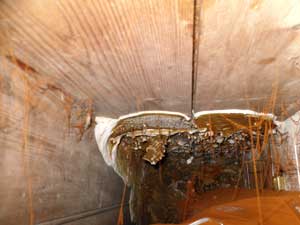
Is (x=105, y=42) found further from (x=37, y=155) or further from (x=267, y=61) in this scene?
(x=267, y=61)

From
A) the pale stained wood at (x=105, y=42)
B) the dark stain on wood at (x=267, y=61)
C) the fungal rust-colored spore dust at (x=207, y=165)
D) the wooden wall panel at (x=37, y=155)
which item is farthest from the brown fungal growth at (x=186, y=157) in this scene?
the dark stain on wood at (x=267, y=61)

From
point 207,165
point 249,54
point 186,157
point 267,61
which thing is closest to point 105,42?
point 249,54

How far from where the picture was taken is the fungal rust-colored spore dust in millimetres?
1664

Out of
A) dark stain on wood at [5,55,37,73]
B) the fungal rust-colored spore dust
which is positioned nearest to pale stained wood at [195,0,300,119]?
the fungal rust-colored spore dust

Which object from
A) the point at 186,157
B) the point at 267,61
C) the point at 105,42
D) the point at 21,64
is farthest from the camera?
the point at 186,157

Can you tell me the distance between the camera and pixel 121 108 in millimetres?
1956

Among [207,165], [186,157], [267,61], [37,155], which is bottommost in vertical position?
[207,165]

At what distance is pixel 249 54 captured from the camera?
1.22m

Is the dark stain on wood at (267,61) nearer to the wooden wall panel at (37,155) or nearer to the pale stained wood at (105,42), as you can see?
the pale stained wood at (105,42)

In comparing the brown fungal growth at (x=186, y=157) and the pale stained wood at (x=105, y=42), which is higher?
the pale stained wood at (x=105, y=42)

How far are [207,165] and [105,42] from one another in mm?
3558

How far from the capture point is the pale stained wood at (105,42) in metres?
0.88

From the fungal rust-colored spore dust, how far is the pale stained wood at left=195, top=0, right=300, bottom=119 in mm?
404

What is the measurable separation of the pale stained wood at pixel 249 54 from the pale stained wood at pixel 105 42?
11 cm
